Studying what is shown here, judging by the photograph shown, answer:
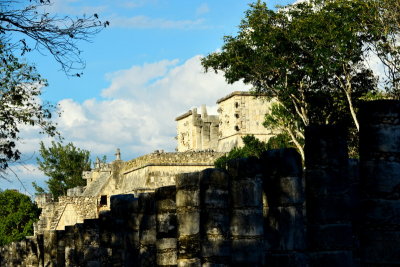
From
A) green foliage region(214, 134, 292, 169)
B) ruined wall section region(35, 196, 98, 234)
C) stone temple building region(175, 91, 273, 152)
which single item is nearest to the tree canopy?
green foliage region(214, 134, 292, 169)

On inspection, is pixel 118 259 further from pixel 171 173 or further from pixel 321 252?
pixel 171 173

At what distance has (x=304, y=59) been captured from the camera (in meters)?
40.0

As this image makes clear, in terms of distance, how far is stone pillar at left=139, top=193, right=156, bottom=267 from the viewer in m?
14.4

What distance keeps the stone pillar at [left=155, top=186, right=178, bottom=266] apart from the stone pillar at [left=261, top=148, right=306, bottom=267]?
2.42 m

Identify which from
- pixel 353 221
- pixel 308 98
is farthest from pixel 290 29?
pixel 353 221

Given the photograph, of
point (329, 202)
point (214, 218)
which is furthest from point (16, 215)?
point (329, 202)

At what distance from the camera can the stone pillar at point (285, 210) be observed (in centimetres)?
1029

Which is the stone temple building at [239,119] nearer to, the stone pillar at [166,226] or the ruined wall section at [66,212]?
the ruined wall section at [66,212]

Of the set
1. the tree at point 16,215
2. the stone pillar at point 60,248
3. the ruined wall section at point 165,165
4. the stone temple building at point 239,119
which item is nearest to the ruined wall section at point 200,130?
the stone temple building at point 239,119

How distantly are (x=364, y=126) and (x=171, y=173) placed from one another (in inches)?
1566

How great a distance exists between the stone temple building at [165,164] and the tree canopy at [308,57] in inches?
94.7

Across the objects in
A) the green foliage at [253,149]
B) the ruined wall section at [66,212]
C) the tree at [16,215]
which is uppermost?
the green foliage at [253,149]

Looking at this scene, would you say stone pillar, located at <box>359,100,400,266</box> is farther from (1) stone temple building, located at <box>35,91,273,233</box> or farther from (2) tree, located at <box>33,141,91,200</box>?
(2) tree, located at <box>33,141,91,200</box>

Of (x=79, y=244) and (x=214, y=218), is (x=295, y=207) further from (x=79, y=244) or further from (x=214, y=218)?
(x=79, y=244)
